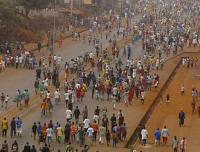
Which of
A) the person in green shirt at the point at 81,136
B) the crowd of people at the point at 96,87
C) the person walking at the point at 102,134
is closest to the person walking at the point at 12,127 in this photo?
the crowd of people at the point at 96,87

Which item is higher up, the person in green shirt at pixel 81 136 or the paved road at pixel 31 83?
the person in green shirt at pixel 81 136

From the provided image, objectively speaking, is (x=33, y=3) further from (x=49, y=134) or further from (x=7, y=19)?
(x=49, y=134)

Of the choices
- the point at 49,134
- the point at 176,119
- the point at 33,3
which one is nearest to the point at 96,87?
the point at 176,119

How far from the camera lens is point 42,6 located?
72688mm

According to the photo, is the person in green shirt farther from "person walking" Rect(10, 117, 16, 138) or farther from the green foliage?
the green foliage

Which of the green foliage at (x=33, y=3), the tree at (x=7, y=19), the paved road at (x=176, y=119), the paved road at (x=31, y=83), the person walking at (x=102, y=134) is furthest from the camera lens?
the green foliage at (x=33, y=3)

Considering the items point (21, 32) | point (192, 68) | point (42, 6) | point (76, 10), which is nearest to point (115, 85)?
point (192, 68)

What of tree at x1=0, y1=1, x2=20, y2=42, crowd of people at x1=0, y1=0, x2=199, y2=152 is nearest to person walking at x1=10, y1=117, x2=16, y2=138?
crowd of people at x1=0, y1=0, x2=199, y2=152

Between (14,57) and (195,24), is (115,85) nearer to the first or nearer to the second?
(14,57)

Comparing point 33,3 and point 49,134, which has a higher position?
point 33,3

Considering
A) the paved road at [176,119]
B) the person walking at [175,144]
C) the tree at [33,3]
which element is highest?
the tree at [33,3]

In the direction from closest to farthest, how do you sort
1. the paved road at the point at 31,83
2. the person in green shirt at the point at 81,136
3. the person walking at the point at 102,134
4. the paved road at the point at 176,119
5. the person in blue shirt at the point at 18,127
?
the person in green shirt at the point at 81,136, the person walking at the point at 102,134, the person in blue shirt at the point at 18,127, the paved road at the point at 176,119, the paved road at the point at 31,83

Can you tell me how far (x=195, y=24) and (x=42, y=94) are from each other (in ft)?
194

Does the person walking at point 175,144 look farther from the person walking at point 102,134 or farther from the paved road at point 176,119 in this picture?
the person walking at point 102,134
